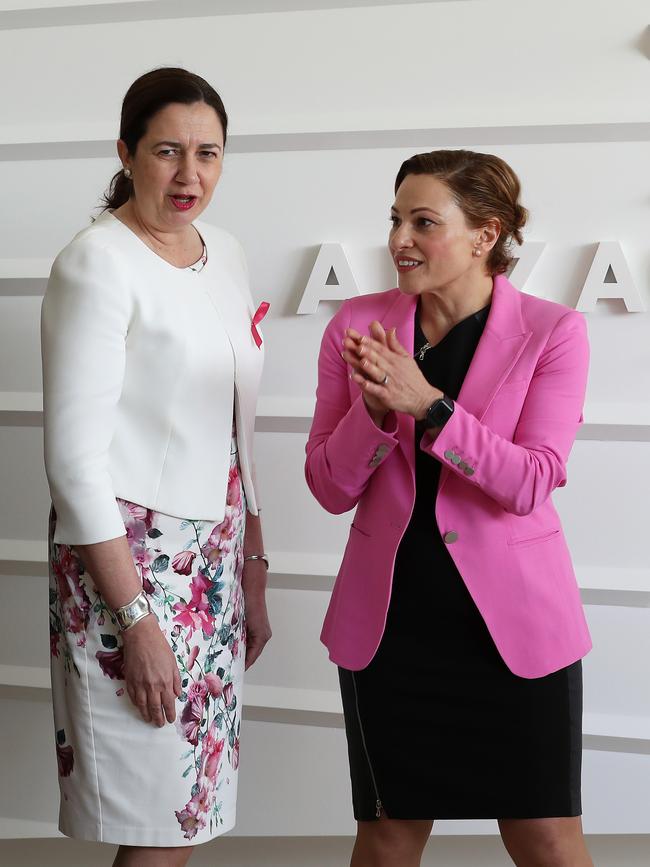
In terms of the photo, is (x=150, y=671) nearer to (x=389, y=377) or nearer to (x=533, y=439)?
(x=389, y=377)

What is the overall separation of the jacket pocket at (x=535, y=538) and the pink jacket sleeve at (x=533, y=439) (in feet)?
0.23

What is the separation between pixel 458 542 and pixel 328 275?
1.05m

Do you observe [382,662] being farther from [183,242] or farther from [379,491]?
[183,242]

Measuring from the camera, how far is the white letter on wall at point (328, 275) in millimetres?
2451

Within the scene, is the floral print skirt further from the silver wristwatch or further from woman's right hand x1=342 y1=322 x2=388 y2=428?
woman's right hand x1=342 y1=322 x2=388 y2=428

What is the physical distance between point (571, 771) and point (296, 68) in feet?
5.88

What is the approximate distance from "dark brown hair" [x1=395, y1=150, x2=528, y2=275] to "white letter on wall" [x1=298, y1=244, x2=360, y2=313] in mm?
717

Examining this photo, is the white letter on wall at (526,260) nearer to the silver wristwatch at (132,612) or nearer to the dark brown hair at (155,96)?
the dark brown hair at (155,96)

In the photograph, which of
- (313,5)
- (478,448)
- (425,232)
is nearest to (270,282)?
(313,5)

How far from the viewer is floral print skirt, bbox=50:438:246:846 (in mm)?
1636

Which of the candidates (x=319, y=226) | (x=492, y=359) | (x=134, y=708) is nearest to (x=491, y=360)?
(x=492, y=359)

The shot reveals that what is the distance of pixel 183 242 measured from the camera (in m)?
1.79

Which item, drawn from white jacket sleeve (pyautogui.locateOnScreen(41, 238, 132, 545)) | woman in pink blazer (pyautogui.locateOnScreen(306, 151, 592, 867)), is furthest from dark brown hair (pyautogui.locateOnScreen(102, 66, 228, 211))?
woman in pink blazer (pyautogui.locateOnScreen(306, 151, 592, 867))

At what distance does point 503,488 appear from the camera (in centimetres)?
155
